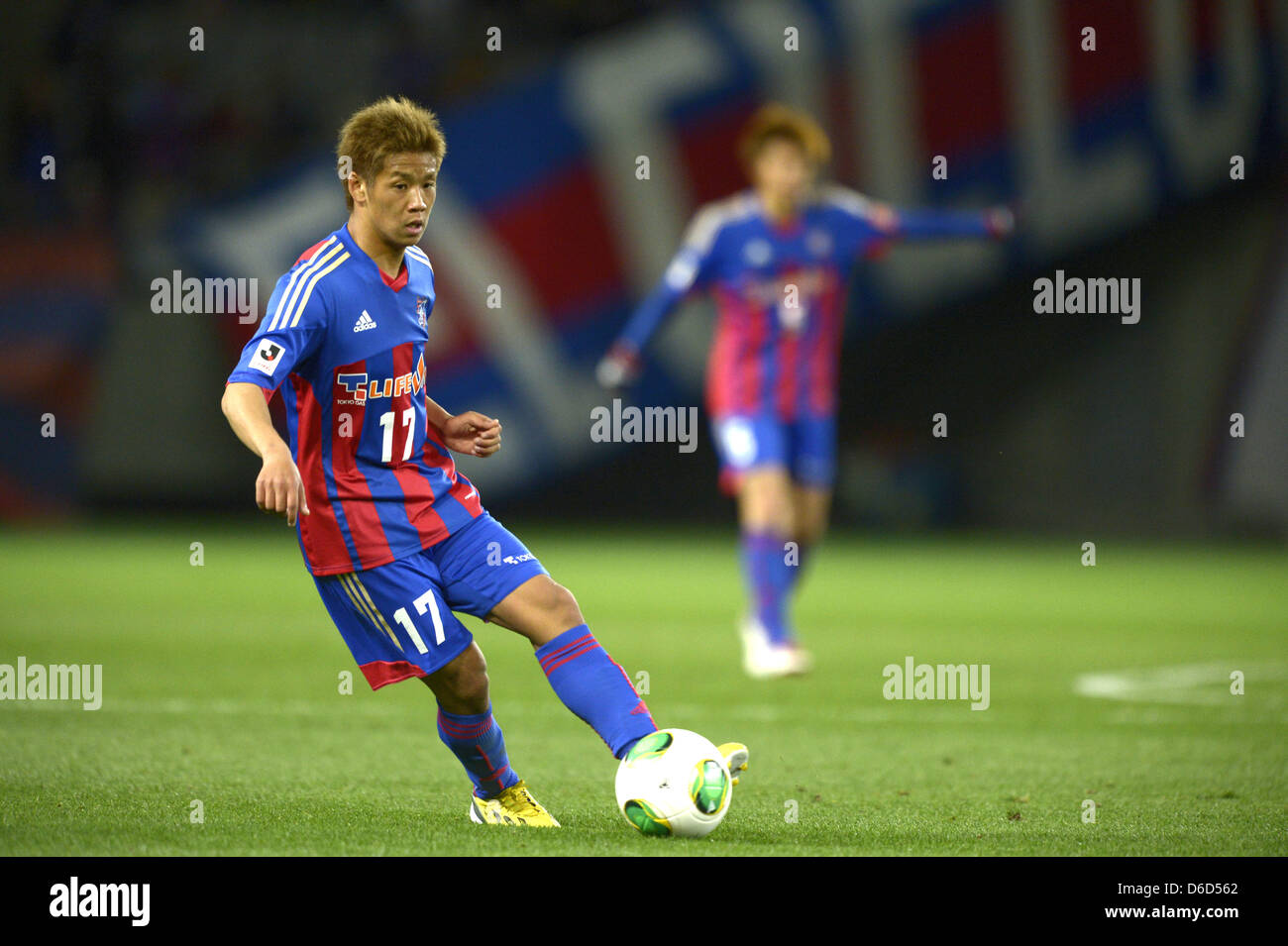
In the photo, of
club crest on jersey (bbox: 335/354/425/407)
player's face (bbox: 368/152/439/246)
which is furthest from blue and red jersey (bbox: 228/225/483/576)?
player's face (bbox: 368/152/439/246)

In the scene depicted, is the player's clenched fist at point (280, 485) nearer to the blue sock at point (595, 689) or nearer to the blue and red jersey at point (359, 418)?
the blue and red jersey at point (359, 418)

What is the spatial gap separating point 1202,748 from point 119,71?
16.7 m

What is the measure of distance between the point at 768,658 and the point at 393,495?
3.89m

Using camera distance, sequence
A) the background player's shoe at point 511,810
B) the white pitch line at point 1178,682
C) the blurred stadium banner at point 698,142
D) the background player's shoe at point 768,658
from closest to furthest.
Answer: the background player's shoe at point 511,810
the white pitch line at point 1178,682
the background player's shoe at point 768,658
the blurred stadium banner at point 698,142

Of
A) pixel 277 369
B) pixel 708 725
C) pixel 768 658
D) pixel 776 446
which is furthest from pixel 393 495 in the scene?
pixel 776 446

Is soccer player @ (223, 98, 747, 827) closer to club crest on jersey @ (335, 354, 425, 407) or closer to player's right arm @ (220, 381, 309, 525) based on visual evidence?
club crest on jersey @ (335, 354, 425, 407)

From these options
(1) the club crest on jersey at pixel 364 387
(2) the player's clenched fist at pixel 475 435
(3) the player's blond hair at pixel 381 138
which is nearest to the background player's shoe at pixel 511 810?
(2) the player's clenched fist at pixel 475 435

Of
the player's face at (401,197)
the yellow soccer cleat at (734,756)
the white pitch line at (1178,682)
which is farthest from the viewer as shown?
the white pitch line at (1178,682)

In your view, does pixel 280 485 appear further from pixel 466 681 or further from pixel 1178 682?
pixel 1178 682

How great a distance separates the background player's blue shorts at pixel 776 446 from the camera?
27.1ft

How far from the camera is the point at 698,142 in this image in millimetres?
16344

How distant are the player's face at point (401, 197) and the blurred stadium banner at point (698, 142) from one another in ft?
39.2

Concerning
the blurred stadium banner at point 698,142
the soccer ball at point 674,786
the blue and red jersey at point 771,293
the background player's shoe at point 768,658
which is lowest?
the soccer ball at point 674,786
